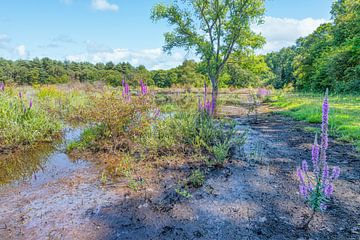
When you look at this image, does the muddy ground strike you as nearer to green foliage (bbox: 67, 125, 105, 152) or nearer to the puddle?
the puddle

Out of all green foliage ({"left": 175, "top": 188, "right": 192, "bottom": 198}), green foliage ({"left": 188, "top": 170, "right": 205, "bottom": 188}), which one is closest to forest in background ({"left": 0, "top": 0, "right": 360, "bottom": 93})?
green foliage ({"left": 188, "top": 170, "right": 205, "bottom": 188})

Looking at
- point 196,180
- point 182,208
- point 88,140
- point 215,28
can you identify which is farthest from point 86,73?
point 182,208

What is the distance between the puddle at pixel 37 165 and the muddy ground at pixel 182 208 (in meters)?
0.21

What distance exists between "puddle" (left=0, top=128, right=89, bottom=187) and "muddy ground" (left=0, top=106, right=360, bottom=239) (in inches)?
8.4

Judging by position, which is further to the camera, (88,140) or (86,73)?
(86,73)

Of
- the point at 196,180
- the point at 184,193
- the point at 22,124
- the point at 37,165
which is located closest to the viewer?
the point at 184,193

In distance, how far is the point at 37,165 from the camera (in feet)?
14.2

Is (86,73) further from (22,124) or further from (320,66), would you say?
(22,124)

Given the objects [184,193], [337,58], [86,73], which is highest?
[337,58]

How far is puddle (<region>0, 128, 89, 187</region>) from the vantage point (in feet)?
12.3

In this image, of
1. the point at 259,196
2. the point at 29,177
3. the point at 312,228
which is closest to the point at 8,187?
the point at 29,177

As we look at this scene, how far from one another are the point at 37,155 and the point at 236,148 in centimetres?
431

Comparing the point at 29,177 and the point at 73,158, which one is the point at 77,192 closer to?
the point at 29,177

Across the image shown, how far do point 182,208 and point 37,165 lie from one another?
3176 millimetres
